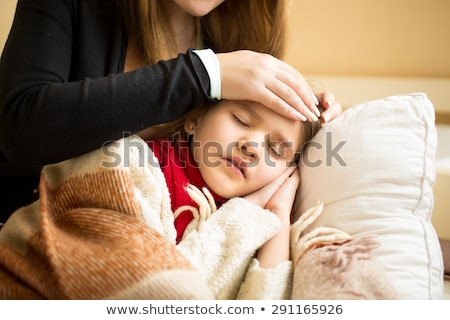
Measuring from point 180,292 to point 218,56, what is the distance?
0.38m

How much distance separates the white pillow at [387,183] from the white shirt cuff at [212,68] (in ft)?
0.72

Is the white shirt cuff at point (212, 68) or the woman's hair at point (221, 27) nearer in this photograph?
the white shirt cuff at point (212, 68)

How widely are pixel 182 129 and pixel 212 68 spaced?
0.20 m

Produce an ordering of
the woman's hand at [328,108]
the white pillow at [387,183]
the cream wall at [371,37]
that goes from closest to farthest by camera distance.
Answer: the white pillow at [387,183], the woman's hand at [328,108], the cream wall at [371,37]

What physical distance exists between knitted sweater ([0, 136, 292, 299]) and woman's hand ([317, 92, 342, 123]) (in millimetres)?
225

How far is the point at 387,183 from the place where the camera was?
28.7 inches

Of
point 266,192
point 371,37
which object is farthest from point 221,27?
point 371,37

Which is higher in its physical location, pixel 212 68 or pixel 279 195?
pixel 212 68

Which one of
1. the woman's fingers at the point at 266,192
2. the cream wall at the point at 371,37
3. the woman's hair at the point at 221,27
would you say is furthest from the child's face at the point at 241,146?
the cream wall at the point at 371,37

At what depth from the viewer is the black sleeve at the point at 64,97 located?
636 millimetres

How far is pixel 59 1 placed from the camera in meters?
0.73

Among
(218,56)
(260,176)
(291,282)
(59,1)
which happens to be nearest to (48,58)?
(59,1)

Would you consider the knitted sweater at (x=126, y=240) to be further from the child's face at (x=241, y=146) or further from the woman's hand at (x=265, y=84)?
the woman's hand at (x=265, y=84)

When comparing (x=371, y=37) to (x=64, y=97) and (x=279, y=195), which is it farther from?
(x=64, y=97)
